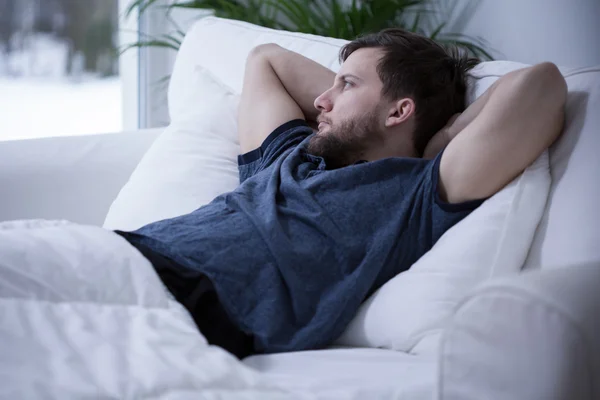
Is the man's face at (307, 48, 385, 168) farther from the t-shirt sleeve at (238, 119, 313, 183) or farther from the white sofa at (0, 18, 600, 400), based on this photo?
the white sofa at (0, 18, 600, 400)

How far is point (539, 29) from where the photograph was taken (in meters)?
1.91

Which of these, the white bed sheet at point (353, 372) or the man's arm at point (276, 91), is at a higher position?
the man's arm at point (276, 91)

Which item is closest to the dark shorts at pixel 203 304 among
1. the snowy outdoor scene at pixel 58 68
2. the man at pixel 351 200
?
the man at pixel 351 200

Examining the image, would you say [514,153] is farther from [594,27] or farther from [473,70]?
[594,27]

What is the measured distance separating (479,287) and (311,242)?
47 centimetres

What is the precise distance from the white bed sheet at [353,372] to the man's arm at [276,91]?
56 cm

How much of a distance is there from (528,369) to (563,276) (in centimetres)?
10

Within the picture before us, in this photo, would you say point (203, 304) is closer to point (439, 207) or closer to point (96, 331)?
point (96, 331)

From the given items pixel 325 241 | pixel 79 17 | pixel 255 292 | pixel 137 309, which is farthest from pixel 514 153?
pixel 79 17

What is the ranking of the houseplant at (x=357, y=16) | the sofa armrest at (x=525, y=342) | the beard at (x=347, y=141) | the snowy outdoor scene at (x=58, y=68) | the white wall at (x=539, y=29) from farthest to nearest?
→ the snowy outdoor scene at (x=58, y=68) → the houseplant at (x=357, y=16) → the white wall at (x=539, y=29) → the beard at (x=347, y=141) → the sofa armrest at (x=525, y=342)

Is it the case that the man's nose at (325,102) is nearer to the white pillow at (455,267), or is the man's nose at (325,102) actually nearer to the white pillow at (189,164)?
the white pillow at (189,164)

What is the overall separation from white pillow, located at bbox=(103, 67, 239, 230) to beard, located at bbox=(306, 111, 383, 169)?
251mm

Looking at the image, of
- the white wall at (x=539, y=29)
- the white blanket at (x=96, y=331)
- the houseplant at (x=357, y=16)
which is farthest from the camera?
the houseplant at (x=357, y=16)

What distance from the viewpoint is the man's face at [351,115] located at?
1.32m
